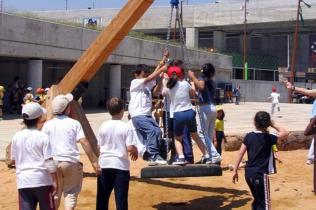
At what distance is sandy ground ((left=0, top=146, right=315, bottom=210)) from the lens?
8.62 metres

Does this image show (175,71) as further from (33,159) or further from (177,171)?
(33,159)

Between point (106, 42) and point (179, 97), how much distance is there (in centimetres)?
164

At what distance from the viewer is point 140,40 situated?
3338cm

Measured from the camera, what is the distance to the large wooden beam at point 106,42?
8.88 metres

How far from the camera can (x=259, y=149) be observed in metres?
6.81

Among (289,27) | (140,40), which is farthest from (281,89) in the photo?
(140,40)

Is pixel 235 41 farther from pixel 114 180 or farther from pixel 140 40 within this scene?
pixel 114 180

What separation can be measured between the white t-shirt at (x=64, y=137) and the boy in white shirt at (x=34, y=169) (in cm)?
78

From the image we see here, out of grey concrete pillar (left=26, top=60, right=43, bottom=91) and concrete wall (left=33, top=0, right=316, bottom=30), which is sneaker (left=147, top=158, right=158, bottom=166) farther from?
concrete wall (left=33, top=0, right=316, bottom=30)

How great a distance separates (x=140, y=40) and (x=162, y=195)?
81.0ft

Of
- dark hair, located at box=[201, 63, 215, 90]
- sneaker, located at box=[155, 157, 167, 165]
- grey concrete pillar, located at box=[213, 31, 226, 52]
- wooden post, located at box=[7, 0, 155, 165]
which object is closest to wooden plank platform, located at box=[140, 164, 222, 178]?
sneaker, located at box=[155, 157, 167, 165]

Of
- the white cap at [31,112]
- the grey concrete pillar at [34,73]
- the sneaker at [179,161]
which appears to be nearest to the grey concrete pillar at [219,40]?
the grey concrete pillar at [34,73]

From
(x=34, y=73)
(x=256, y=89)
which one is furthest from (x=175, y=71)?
(x=256, y=89)

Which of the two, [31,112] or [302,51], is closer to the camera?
[31,112]
